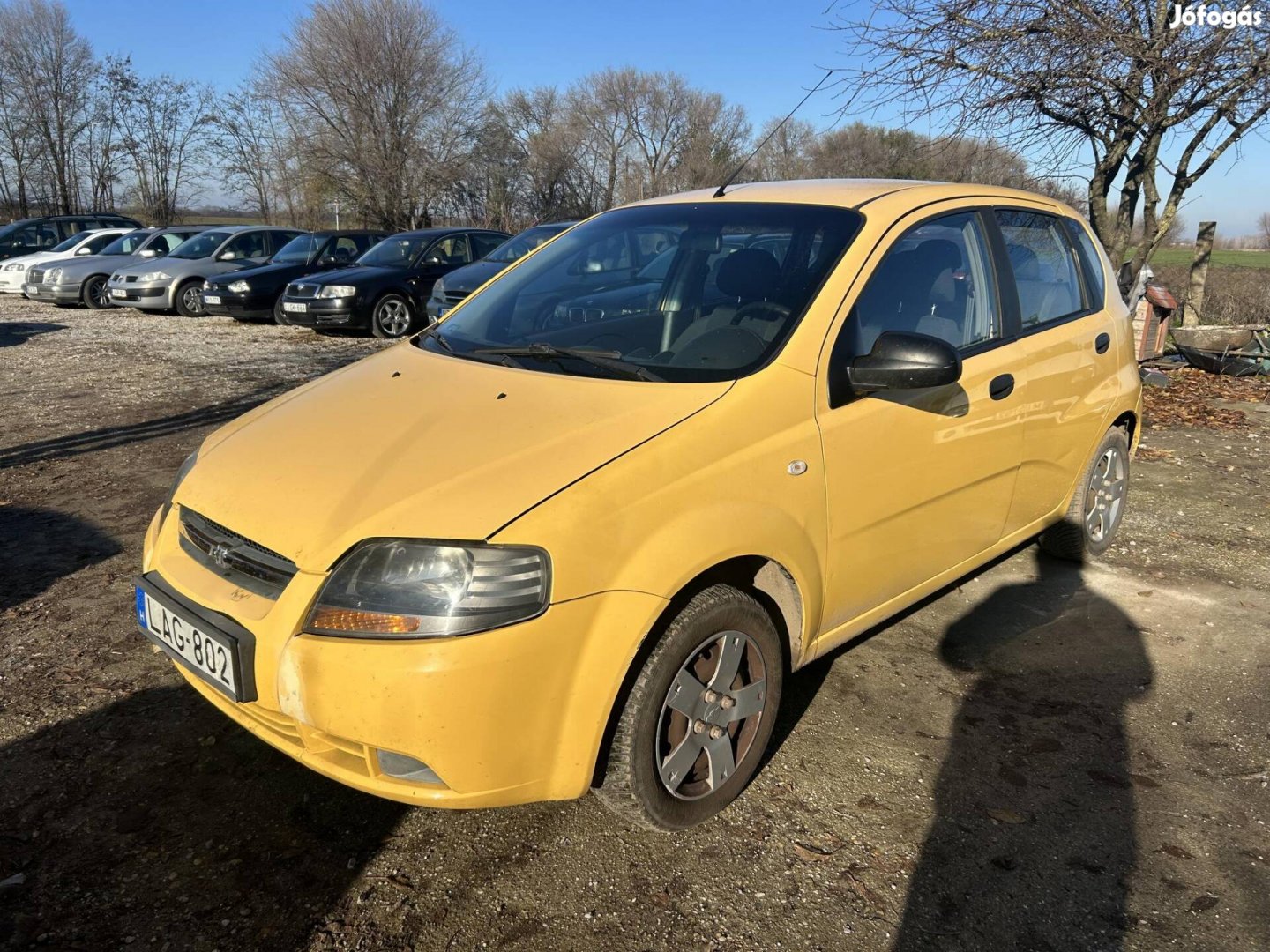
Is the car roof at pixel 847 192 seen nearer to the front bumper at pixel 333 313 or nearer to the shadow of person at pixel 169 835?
the shadow of person at pixel 169 835

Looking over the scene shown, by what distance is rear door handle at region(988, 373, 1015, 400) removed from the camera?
3314 mm

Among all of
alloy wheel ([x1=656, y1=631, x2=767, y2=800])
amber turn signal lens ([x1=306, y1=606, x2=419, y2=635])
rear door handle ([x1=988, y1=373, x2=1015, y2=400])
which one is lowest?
alloy wheel ([x1=656, y1=631, x2=767, y2=800])

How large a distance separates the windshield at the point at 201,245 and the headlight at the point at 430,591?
655 inches

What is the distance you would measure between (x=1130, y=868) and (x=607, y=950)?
1450 millimetres

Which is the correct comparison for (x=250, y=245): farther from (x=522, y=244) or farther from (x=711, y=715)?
(x=711, y=715)

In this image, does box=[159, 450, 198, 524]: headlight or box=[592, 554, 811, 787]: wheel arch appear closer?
box=[592, 554, 811, 787]: wheel arch

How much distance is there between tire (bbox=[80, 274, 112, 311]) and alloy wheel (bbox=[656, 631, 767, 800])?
1852 cm

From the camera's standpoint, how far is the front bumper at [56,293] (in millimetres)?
17531

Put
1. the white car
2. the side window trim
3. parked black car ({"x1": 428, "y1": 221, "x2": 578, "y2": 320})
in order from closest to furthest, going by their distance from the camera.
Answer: the side window trim
parked black car ({"x1": 428, "y1": 221, "x2": 578, "y2": 320})
the white car

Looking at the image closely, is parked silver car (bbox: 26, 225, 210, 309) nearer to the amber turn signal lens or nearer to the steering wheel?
the steering wheel

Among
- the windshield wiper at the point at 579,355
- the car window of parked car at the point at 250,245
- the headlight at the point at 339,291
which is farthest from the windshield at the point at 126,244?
the windshield wiper at the point at 579,355

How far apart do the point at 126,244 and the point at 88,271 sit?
154 centimetres

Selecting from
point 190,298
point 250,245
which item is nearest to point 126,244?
point 190,298

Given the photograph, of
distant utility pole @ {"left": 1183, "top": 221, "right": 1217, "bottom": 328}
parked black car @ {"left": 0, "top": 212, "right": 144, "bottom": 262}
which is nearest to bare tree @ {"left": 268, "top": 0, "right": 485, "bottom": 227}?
parked black car @ {"left": 0, "top": 212, "right": 144, "bottom": 262}
